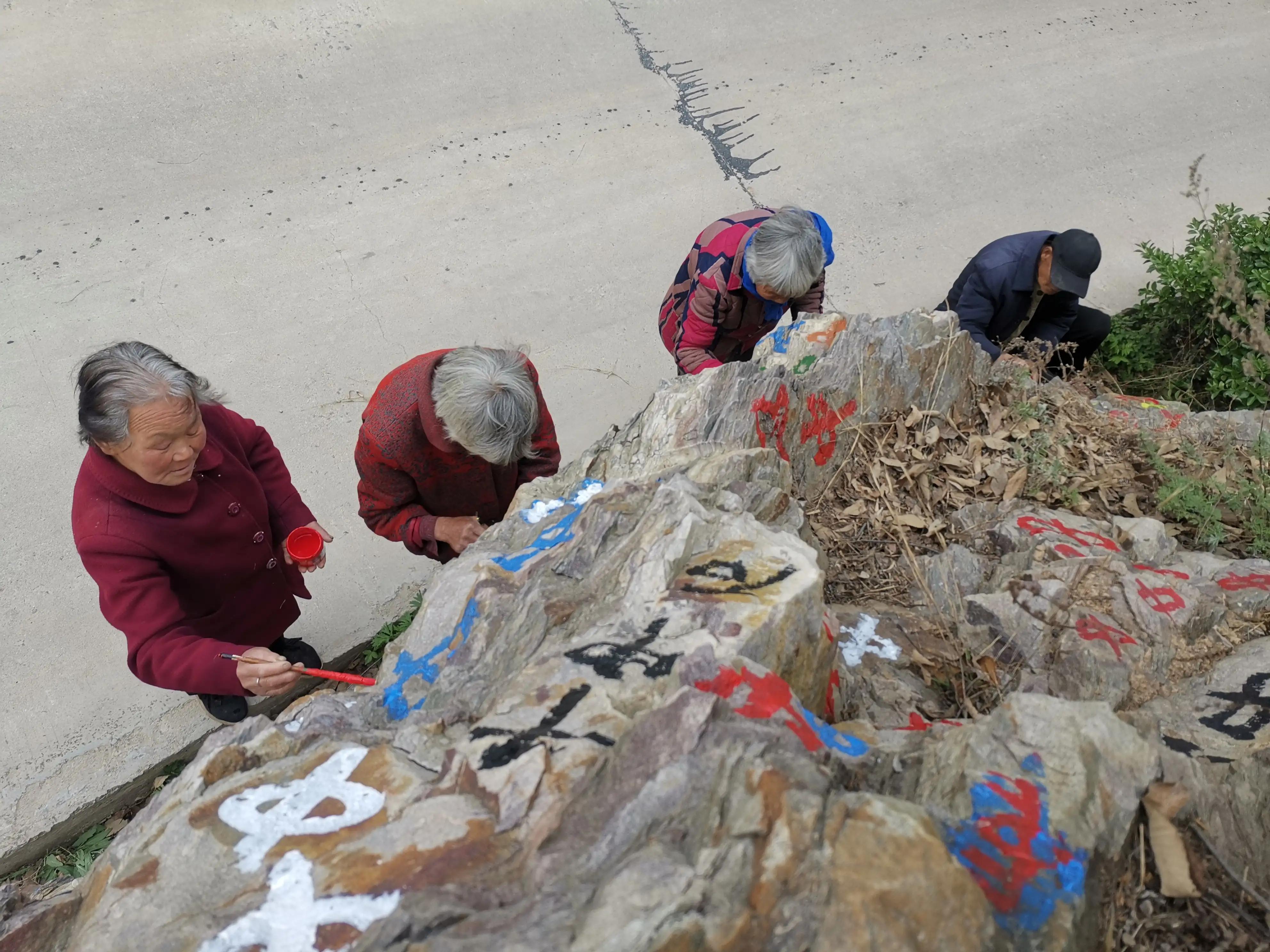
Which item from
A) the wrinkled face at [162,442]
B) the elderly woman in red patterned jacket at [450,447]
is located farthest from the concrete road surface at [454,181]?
the wrinkled face at [162,442]

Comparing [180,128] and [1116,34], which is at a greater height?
[180,128]

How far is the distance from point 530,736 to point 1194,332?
487 centimetres

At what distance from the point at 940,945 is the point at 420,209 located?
596cm

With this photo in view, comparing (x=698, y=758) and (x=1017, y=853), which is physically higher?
(x=698, y=758)

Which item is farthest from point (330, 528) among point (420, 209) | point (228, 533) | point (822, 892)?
point (822, 892)

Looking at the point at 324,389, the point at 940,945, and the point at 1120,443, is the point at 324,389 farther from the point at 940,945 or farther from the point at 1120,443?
the point at 940,945

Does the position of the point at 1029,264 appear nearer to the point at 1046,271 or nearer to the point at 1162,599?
the point at 1046,271

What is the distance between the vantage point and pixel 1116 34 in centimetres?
823

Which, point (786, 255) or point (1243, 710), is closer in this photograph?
point (1243, 710)

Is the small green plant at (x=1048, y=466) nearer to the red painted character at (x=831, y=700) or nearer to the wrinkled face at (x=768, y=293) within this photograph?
the wrinkled face at (x=768, y=293)

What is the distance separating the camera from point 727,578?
226cm

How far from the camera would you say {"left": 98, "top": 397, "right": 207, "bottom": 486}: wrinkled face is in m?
2.43

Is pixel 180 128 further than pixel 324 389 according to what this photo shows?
Yes

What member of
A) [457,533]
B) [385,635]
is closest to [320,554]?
[457,533]
